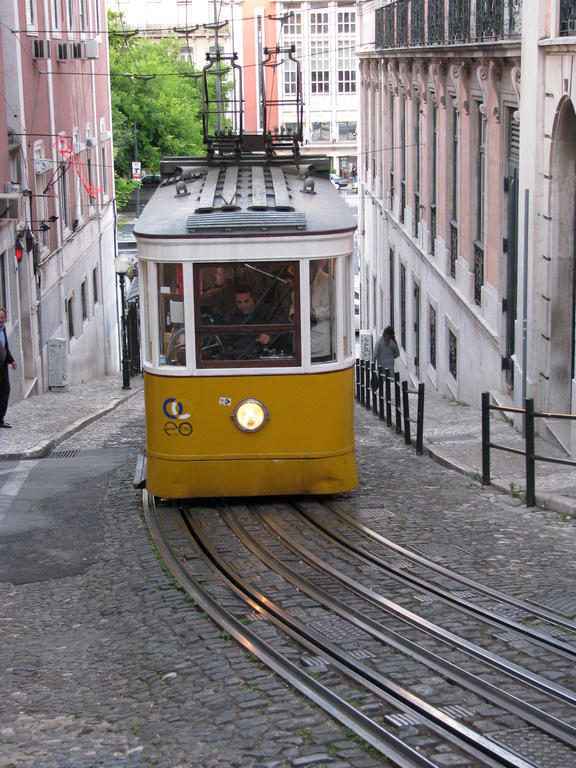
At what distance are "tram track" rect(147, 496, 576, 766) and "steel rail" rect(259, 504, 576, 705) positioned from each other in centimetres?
1

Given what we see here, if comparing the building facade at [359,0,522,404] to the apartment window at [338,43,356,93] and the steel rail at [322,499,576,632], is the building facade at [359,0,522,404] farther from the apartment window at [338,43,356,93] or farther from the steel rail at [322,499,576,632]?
the apartment window at [338,43,356,93]

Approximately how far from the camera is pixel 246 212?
Result: 10.2 metres

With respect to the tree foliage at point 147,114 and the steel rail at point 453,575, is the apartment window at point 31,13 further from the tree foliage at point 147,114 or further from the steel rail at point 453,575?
the tree foliage at point 147,114

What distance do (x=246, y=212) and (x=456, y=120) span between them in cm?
1222

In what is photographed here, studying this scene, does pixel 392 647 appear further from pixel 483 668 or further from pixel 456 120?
pixel 456 120

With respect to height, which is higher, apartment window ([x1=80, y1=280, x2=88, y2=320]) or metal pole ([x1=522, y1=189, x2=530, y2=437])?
metal pole ([x1=522, y1=189, x2=530, y2=437])

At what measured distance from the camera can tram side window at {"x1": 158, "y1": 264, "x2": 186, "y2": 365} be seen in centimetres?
1020

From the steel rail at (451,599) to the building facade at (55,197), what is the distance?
39.9 ft

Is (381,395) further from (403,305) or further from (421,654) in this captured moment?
(421,654)

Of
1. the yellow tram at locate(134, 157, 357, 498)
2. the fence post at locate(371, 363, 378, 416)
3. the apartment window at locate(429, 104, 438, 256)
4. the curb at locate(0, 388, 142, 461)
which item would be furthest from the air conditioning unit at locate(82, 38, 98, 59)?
the yellow tram at locate(134, 157, 357, 498)

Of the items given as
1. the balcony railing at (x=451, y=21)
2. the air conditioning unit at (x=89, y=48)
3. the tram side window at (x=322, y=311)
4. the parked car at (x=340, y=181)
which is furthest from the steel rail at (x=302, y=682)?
the parked car at (x=340, y=181)

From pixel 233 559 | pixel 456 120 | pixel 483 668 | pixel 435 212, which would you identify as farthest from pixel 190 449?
pixel 435 212

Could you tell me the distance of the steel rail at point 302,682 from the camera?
5715mm

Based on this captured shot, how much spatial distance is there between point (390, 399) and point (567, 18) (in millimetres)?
5951
